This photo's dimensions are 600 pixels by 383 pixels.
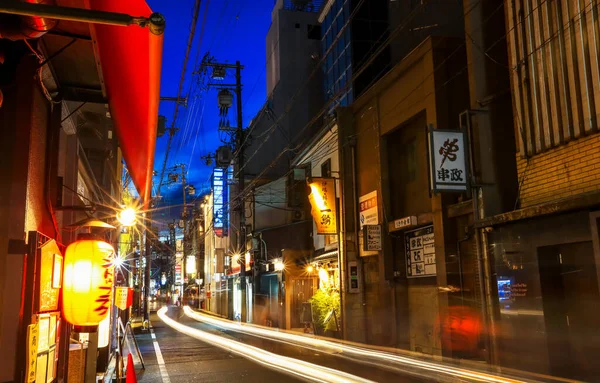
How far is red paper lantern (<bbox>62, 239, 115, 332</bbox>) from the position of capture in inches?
295

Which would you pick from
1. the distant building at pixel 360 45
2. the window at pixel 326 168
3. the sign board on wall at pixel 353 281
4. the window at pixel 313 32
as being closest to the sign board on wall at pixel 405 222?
the sign board on wall at pixel 353 281

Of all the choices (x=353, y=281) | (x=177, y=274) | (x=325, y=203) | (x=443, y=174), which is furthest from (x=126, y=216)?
(x=177, y=274)

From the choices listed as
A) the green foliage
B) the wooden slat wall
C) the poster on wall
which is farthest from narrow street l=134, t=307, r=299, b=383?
the wooden slat wall

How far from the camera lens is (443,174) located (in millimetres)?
14641

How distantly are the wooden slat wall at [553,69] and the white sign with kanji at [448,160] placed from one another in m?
1.91

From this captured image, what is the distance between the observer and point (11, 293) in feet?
20.7

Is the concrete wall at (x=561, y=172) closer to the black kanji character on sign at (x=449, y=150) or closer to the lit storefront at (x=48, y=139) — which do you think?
the black kanji character on sign at (x=449, y=150)

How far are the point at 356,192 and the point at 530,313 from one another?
461 inches

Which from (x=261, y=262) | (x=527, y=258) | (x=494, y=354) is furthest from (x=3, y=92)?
(x=261, y=262)

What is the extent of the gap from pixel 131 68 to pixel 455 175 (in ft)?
34.0

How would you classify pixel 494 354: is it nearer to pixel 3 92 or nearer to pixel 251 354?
pixel 251 354

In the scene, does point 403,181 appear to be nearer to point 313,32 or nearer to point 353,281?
point 353,281

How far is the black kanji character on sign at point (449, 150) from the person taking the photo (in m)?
14.7

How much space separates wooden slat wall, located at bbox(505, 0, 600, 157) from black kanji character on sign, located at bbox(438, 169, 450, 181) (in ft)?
7.16
